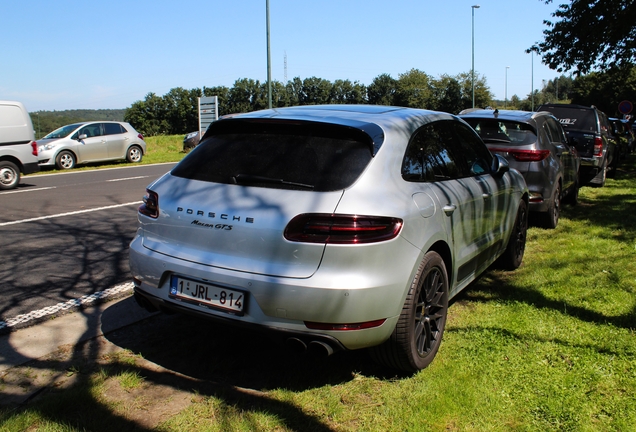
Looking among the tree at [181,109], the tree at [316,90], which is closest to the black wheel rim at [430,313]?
the tree at [316,90]

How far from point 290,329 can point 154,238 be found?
1.10 metres

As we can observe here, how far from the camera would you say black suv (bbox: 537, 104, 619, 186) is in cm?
1255

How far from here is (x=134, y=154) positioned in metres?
21.4

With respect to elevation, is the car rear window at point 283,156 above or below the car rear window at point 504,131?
below

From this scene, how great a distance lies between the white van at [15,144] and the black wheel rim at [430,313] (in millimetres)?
12146

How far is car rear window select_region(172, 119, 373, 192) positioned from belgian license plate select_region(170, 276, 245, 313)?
0.62m

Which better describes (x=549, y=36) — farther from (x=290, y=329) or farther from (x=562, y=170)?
(x=290, y=329)

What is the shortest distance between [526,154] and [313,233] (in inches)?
211

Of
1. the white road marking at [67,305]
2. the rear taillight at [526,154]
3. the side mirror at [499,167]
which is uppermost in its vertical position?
the rear taillight at [526,154]

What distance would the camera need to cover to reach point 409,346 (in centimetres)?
337

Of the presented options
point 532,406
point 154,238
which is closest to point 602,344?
point 532,406

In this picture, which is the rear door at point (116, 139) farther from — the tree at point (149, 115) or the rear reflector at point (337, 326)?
the tree at point (149, 115)

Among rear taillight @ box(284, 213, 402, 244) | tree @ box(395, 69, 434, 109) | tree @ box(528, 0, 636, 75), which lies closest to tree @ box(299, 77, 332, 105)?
tree @ box(395, 69, 434, 109)

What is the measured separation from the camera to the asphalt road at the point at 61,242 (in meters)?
5.07
